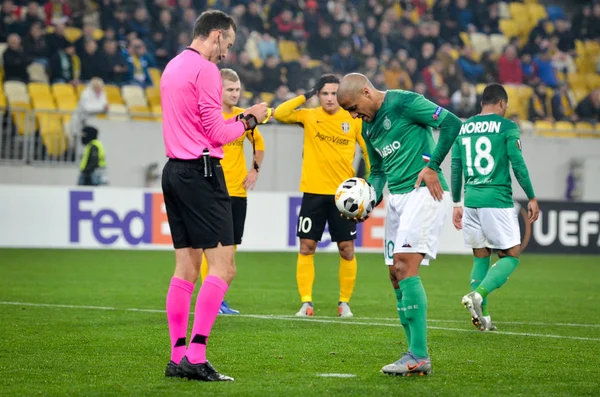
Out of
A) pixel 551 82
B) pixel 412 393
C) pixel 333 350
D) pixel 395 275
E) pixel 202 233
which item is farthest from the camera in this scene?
pixel 551 82

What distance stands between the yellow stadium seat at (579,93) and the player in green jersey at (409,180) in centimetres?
1939

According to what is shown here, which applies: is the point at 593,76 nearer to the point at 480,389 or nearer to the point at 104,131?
the point at 104,131

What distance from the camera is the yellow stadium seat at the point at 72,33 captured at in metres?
21.1

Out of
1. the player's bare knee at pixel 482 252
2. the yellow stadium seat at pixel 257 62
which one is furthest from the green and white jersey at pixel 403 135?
the yellow stadium seat at pixel 257 62

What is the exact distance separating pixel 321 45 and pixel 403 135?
56.3 feet

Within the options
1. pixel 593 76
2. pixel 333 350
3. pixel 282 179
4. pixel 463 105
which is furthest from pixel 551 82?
pixel 333 350

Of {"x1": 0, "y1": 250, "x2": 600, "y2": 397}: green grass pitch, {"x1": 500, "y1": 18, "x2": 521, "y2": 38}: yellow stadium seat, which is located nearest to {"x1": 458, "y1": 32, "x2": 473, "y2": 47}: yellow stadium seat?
{"x1": 500, "y1": 18, "x2": 521, "y2": 38}: yellow stadium seat

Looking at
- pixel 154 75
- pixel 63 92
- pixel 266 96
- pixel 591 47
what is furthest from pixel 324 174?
pixel 591 47

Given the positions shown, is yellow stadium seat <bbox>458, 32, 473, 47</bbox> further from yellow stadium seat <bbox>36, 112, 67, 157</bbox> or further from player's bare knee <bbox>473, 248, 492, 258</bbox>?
player's bare knee <bbox>473, 248, 492, 258</bbox>

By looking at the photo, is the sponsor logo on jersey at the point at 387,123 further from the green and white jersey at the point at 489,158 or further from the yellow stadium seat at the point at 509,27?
the yellow stadium seat at the point at 509,27

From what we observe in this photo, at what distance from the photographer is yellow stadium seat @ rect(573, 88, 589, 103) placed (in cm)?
2508

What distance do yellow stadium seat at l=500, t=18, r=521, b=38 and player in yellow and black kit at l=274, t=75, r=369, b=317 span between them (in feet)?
58.5

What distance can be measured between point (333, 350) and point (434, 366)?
95cm

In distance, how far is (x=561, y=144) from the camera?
2252 centimetres
